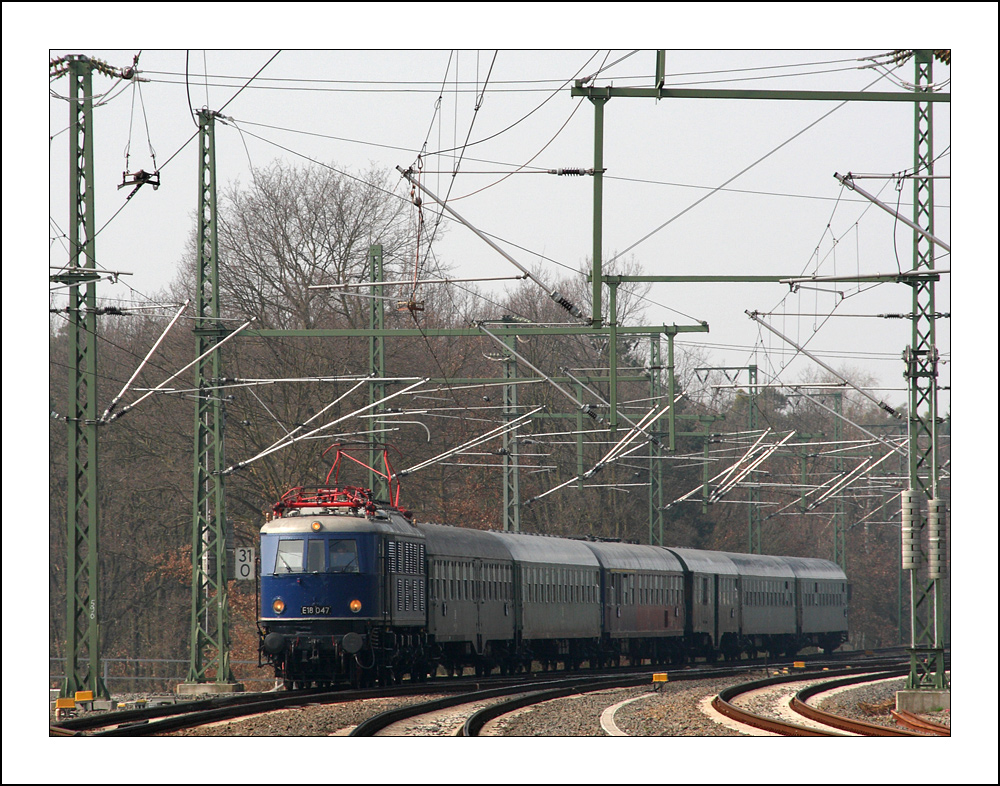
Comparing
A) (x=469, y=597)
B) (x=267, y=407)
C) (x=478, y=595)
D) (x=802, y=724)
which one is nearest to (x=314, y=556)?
(x=469, y=597)

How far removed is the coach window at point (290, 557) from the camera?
24.7 m

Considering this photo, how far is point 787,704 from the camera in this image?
23016mm

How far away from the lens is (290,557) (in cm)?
2475

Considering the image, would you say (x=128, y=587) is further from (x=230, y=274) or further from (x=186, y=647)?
(x=230, y=274)

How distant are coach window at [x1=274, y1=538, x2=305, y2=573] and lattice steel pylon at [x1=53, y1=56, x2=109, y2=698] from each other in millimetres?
3818

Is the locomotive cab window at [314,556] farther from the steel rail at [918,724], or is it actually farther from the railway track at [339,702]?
the steel rail at [918,724]

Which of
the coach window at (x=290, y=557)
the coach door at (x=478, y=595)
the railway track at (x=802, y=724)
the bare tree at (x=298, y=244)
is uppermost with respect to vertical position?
the bare tree at (x=298, y=244)

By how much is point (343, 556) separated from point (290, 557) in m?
0.91

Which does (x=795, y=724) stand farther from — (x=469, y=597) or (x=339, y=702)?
Result: (x=469, y=597)

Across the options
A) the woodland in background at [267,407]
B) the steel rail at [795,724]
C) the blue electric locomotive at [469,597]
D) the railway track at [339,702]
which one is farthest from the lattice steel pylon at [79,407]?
the woodland in background at [267,407]

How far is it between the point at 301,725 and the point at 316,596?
7.01 metres

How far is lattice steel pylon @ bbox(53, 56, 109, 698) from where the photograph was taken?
21.2 m

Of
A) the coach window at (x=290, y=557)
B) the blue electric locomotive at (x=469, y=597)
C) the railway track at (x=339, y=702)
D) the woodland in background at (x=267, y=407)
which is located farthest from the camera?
the woodland in background at (x=267, y=407)

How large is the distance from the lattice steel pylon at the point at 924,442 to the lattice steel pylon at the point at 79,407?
11.3m
